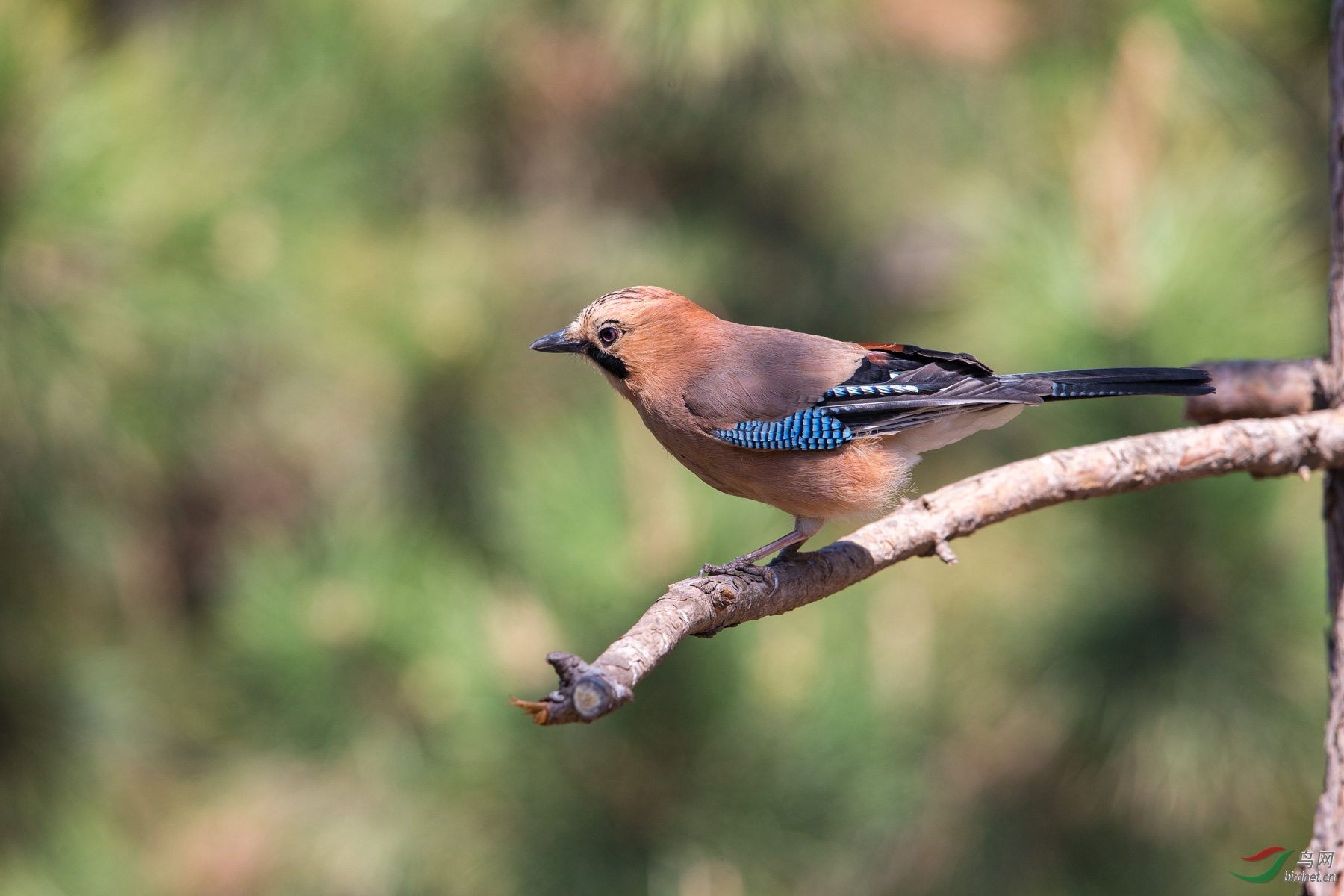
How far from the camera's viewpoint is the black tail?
227 cm

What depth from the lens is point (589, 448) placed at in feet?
12.1

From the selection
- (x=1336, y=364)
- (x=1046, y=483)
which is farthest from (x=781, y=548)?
(x=1336, y=364)

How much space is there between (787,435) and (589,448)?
128 centimetres

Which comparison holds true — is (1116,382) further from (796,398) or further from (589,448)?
(589,448)

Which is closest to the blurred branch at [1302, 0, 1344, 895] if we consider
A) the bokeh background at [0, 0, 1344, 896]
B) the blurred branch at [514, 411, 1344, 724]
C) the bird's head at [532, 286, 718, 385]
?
the blurred branch at [514, 411, 1344, 724]

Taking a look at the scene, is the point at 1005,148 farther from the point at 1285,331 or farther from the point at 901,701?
the point at 901,701

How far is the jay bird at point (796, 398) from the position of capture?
252 cm

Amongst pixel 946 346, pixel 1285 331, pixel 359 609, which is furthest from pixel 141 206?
pixel 1285 331

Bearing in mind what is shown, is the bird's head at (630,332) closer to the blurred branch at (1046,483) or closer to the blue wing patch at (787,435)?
the blue wing patch at (787,435)

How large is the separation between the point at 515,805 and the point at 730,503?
108 cm

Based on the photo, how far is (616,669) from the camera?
145 centimetres

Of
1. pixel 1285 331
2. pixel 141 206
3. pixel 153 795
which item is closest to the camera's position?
pixel 1285 331

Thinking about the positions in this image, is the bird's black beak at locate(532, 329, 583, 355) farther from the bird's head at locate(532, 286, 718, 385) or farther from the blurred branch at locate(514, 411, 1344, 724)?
the blurred branch at locate(514, 411, 1344, 724)

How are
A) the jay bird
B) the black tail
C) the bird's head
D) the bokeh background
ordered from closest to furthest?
the black tail
the jay bird
the bird's head
the bokeh background
